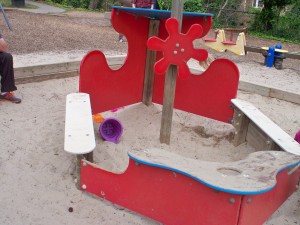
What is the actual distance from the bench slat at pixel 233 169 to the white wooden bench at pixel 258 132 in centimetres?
21

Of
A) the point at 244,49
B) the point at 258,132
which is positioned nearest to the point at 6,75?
the point at 258,132

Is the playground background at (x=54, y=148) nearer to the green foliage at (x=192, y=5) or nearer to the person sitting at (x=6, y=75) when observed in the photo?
the person sitting at (x=6, y=75)

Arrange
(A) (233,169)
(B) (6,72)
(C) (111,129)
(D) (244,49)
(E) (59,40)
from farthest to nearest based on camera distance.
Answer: (D) (244,49)
(E) (59,40)
(B) (6,72)
(C) (111,129)
(A) (233,169)

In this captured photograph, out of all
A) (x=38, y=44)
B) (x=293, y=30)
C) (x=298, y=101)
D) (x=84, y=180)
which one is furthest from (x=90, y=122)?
(x=293, y=30)

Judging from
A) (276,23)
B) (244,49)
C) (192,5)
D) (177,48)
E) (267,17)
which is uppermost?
(192,5)

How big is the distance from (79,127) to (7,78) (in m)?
1.50

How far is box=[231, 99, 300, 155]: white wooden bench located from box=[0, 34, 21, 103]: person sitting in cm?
209

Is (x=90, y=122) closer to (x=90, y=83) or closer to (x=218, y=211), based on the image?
(x=90, y=83)

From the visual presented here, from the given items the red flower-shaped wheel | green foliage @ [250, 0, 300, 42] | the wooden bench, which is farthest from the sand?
green foliage @ [250, 0, 300, 42]

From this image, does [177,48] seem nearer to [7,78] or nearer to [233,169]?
[233,169]

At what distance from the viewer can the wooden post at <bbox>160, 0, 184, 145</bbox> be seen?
265 cm

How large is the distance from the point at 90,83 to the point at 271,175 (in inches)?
68.0

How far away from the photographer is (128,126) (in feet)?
11.0

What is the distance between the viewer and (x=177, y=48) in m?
2.68
